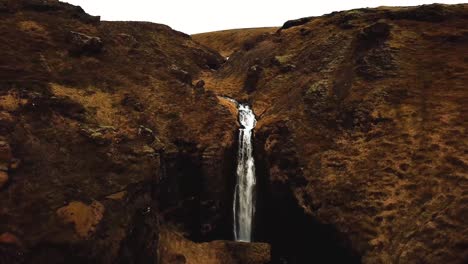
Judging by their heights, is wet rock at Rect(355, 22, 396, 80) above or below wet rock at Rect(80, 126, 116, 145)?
above

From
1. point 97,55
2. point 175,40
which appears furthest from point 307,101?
point 175,40

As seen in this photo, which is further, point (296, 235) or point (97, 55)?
point (97, 55)

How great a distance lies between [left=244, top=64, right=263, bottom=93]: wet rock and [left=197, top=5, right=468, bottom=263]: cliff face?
578mm

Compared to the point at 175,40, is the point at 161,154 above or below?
below

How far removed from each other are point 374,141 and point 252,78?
52.3 feet

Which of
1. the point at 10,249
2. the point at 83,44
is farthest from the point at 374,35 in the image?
the point at 10,249

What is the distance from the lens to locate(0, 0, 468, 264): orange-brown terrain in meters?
19.1

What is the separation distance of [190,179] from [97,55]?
38.2ft

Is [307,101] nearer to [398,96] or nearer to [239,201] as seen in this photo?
A: [398,96]

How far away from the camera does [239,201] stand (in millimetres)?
27938

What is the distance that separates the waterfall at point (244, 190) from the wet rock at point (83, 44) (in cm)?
1191

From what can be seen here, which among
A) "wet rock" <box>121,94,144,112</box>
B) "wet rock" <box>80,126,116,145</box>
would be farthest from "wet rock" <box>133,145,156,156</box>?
"wet rock" <box>121,94,144,112</box>

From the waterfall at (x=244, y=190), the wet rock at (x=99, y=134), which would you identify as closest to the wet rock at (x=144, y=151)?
the wet rock at (x=99, y=134)

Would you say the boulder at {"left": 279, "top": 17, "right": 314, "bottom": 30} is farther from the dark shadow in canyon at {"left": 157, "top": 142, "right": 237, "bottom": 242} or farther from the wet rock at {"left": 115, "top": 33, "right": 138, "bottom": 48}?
the dark shadow in canyon at {"left": 157, "top": 142, "right": 237, "bottom": 242}
